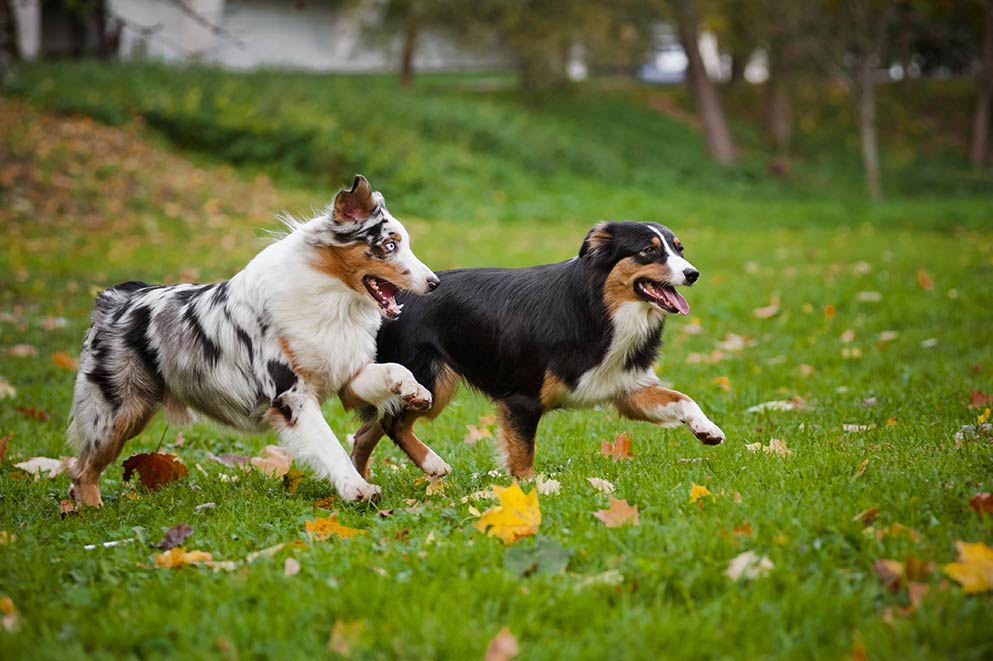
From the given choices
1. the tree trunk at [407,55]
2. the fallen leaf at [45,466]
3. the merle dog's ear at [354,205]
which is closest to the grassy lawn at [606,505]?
the fallen leaf at [45,466]

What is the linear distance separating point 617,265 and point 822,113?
1387 inches

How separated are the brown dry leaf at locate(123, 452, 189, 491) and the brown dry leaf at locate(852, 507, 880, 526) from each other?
12.5 ft

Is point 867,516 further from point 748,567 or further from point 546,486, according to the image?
point 546,486

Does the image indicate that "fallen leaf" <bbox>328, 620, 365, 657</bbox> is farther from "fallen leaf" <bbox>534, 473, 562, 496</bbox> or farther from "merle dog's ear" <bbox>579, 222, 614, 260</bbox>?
"merle dog's ear" <bbox>579, 222, 614, 260</bbox>

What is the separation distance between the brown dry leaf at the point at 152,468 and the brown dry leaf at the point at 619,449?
2569 millimetres

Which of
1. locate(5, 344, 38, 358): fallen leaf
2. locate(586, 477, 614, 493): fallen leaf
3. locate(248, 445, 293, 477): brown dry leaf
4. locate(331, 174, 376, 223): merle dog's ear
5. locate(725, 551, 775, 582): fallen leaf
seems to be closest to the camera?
locate(725, 551, 775, 582): fallen leaf

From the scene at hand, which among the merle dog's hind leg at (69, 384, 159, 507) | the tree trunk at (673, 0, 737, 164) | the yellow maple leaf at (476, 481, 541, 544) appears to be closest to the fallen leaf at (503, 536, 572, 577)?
the yellow maple leaf at (476, 481, 541, 544)

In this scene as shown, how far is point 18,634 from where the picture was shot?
329cm

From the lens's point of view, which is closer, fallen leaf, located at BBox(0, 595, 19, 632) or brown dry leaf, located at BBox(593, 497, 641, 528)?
fallen leaf, located at BBox(0, 595, 19, 632)

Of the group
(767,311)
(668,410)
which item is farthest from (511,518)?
(767,311)

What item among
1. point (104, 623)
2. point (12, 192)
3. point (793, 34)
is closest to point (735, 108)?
point (793, 34)

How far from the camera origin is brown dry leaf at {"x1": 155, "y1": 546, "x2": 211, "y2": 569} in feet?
12.9

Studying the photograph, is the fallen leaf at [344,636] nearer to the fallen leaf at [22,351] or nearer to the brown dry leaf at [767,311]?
the fallen leaf at [22,351]

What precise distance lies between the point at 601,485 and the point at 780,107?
100 ft
